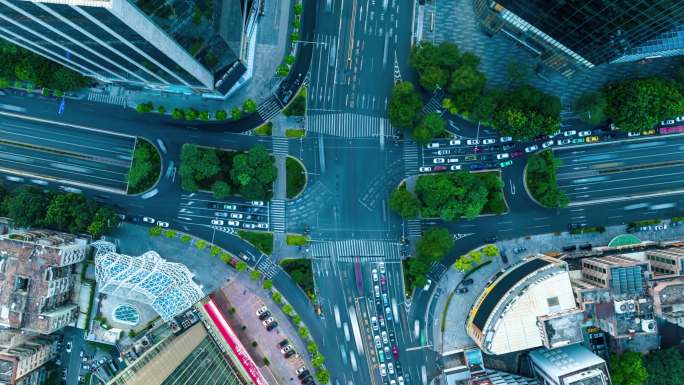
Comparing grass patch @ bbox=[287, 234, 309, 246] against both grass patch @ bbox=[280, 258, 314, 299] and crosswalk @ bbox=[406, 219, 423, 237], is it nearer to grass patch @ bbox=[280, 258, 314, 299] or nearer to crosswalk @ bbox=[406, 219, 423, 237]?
grass patch @ bbox=[280, 258, 314, 299]

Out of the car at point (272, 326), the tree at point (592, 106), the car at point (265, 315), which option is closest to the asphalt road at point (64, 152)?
the car at point (265, 315)

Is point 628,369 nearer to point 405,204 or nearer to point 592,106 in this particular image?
point 592,106

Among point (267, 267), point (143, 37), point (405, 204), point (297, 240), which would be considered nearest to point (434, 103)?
point (405, 204)

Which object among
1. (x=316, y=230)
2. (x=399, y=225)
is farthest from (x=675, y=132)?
(x=316, y=230)

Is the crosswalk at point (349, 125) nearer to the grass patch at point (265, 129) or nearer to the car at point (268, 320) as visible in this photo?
the grass patch at point (265, 129)

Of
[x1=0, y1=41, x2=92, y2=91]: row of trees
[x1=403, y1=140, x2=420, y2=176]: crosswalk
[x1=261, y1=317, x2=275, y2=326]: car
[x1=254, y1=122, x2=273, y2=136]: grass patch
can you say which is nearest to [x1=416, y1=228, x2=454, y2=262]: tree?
[x1=403, y1=140, x2=420, y2=176]: crosswalk
